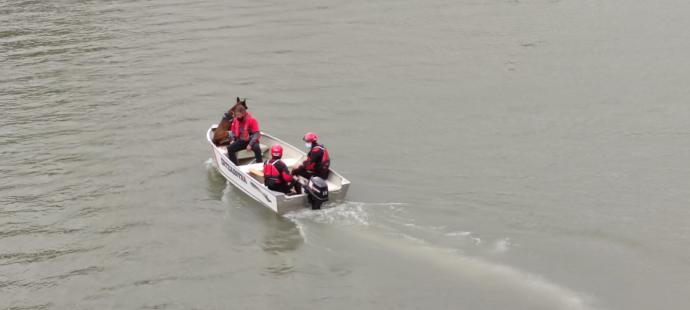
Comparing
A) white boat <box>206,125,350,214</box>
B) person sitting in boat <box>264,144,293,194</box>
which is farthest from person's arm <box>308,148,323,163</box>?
person sitting in boat <box>264,144,293,194</box>

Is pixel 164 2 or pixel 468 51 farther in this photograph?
pixel 164 2

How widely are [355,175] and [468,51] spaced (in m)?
11.8

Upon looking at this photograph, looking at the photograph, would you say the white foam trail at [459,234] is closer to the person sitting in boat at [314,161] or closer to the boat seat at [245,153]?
the person sitting in boat at [314,161]

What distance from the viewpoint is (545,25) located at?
116 ft

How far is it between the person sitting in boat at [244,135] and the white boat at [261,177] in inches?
12.4

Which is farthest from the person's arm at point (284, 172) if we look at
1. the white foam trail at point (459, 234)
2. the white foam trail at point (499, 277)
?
the white foam trail at point (459, 234)

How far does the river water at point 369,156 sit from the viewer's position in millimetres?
18750

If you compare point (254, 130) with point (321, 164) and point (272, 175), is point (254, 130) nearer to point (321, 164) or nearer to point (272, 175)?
point (272, 175)

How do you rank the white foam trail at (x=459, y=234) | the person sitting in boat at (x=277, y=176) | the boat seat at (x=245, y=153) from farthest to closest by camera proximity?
the boat seat at (x=245, y=153) → the person sitting in boat at (x=277, y=176) → the white foam trail at (x=459, y=234)

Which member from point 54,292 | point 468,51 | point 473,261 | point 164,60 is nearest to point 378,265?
point 473,261

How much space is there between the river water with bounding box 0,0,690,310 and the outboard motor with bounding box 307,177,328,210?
46 cm

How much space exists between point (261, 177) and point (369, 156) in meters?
3.60

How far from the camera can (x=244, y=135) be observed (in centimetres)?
2367

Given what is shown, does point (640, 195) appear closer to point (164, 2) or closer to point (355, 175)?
point (355, 175)
